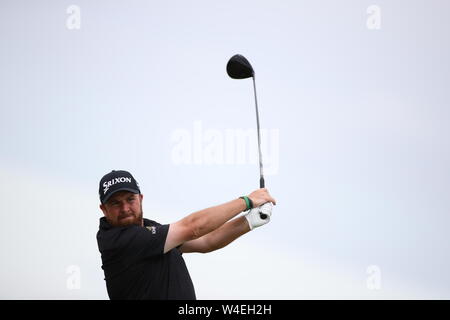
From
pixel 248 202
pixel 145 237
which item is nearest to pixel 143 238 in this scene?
pixel 145 237

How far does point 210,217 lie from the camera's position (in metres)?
4.64

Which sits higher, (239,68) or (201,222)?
(239,68)

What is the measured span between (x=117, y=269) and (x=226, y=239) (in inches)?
45.4

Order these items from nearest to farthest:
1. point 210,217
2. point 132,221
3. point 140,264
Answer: point 210,217 < point 140,264 < point 132,221

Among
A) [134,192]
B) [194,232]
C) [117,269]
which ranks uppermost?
[134,192]

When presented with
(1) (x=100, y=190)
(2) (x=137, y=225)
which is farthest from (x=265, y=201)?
(1) (x=100, y=190)

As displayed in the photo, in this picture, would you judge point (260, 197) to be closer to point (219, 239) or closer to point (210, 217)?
point (210, 217)

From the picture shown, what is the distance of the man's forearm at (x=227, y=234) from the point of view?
538cm

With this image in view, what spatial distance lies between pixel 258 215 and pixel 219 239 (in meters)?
0.70

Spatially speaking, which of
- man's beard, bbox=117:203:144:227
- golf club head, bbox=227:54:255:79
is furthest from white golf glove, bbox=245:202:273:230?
golf club head, bbox=227:54:255:79

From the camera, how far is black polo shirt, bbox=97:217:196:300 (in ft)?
15.5

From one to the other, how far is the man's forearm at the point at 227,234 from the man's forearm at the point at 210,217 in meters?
0.67
